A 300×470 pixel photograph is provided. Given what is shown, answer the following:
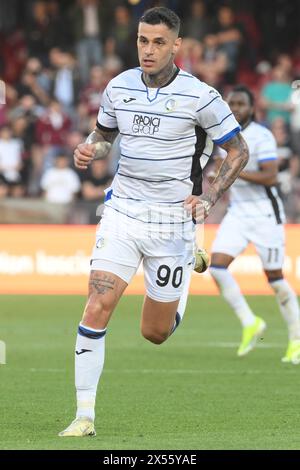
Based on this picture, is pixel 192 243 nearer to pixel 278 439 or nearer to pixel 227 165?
pixel 227 165

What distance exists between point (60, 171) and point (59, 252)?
2.53 meters

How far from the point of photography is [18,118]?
941 inches

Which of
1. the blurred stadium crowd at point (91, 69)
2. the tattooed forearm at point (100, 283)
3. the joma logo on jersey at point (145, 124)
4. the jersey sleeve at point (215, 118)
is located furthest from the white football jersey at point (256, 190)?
the blurred stadium crowd at point (91, 69)

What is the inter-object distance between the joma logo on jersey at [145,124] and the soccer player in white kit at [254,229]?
4612 millimetres

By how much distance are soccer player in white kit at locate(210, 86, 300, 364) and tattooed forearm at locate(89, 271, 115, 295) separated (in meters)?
4.98

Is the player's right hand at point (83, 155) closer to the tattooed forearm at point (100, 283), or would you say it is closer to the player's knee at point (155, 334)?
the tattooed forearm at point (100, 283)

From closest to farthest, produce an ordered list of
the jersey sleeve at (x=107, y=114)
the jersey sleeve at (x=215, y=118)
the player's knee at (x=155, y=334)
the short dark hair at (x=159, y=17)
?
the short dark hair at (x=159, y=17) → the jersey sleeve at (x=215, y=118) → the jersey sleeve at (x=107, y=114) → the player's knee at (x=155, y=334)

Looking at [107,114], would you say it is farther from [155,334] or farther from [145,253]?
[155,334]

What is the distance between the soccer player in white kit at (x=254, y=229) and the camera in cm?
1345

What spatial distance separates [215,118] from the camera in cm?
873

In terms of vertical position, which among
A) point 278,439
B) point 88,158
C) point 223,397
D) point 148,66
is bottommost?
point 223,397

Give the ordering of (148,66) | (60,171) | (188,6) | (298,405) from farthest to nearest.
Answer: (188,6) → (60,171) → (298,405) → (148,66)

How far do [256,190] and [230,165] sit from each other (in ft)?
16.5
